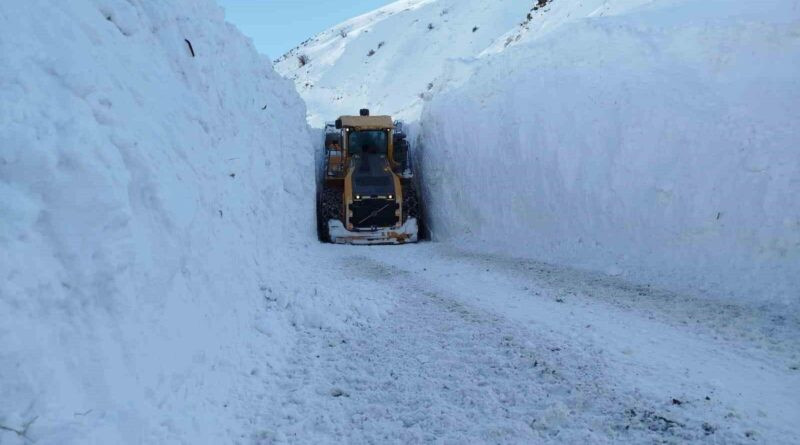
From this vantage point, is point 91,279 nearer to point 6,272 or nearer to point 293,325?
point 6,272

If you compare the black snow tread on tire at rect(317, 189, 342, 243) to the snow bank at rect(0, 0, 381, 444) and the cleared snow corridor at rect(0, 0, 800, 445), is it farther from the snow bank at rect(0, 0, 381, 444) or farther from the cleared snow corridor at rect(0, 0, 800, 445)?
the snow bank at rect(0, 0, 381, 444)

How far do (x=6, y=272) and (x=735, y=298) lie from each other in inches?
323

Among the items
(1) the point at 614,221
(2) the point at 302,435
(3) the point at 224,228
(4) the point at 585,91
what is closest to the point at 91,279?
(2) the point at 302,435

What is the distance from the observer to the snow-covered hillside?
8664 mm

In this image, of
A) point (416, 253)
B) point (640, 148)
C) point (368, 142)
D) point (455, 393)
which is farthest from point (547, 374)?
point (368, 142)

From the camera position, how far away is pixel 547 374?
17.7ft

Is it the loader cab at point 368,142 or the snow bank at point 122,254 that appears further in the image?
the loader cab at point 368,142

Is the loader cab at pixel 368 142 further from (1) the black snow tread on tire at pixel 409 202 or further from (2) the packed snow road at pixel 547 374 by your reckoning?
(2) the packed snow road at pixel 547 374

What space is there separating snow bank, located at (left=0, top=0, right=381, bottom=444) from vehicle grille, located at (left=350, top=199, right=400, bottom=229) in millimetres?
6539

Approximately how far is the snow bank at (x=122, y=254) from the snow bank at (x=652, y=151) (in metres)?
5.23

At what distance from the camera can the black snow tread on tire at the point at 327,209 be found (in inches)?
596

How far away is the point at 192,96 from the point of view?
7.76 m

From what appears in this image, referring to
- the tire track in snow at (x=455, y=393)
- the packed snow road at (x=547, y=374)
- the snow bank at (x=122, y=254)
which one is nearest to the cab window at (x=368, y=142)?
the snow bank at (x=122, y=254)

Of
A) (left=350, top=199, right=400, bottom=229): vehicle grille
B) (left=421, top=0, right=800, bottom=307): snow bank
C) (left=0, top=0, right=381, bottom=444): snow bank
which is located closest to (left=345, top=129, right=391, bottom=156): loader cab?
(left=350, top=199, right=400, bottom=229): vehicle grille
